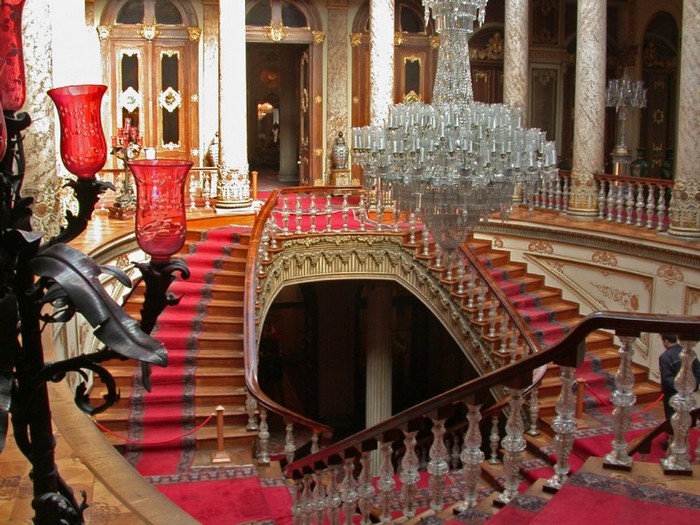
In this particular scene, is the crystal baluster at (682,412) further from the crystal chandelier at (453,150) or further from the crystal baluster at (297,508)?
the crystal chandelier at (453,150)

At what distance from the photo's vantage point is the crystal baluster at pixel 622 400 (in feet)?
12.5

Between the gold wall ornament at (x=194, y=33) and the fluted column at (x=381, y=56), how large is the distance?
137 inches

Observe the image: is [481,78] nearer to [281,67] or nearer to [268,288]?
[281,67]

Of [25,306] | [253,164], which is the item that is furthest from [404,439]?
[253,164]

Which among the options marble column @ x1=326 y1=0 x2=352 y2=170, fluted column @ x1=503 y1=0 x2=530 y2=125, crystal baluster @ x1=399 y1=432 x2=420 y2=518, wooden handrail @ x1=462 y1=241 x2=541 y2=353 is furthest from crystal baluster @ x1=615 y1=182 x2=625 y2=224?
crystal baluster @ x1=399 y1=432 x2=420 y2=518

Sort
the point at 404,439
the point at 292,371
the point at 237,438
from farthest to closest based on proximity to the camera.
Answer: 1. the point at 292,371
2. the point at 237,438
3. the point at 404,439

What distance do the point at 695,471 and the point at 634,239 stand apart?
7.69 m

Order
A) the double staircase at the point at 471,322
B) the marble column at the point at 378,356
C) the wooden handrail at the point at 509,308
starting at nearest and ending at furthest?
the double staircase at the point at 471,322, the wooden handrail at the point at 509,308, the marble column at the point at 378,356

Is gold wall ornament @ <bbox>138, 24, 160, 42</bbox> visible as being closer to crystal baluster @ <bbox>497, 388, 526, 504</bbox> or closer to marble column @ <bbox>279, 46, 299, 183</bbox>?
marble column @ <bbox>279, 46, 299, 183</bbox>

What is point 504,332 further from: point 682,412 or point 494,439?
point 682,412

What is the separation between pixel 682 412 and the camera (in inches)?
149

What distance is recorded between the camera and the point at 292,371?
57.3ft

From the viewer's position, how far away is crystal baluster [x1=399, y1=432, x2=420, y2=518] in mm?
4676

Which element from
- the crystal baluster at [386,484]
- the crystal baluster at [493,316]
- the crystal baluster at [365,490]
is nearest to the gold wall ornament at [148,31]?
the crystal baluster at [493,316]
